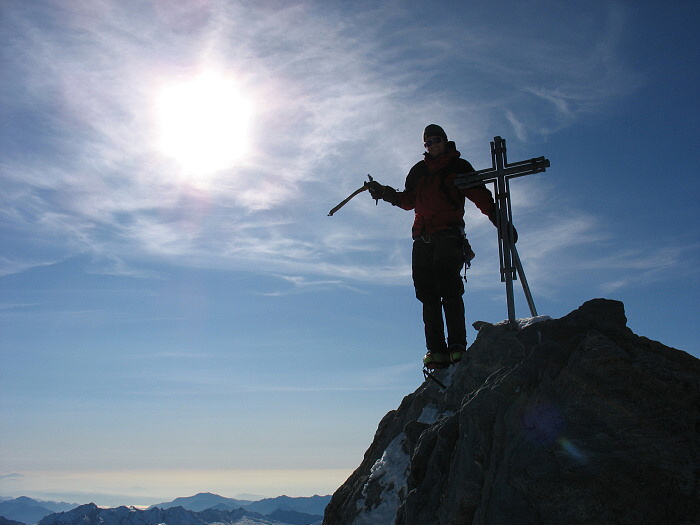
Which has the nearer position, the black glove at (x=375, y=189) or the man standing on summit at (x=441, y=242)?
the man standing on summit at (x=441, y=242)

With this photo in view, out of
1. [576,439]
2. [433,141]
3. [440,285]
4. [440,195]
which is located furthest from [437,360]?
[576,439]

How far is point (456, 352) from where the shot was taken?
35.9ft

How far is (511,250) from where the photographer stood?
962cm

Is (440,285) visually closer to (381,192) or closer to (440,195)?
(440,195)

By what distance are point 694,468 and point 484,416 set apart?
2.31 meters

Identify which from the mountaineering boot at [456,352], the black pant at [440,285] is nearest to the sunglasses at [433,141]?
the black pant at [440,285]

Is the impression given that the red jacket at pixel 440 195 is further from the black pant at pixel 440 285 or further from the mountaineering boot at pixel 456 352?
the mountaineering boot at pixel 456 352

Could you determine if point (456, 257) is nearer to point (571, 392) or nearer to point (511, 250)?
Result: point (511, 250)

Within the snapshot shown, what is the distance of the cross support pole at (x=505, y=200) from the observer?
9484mm

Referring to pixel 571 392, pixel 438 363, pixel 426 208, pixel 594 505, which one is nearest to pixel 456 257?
pixel 426 208

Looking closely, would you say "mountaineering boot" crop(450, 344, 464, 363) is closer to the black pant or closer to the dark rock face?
the black pant

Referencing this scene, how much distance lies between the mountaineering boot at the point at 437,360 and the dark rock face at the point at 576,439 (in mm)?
3252

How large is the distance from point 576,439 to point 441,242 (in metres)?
6.25

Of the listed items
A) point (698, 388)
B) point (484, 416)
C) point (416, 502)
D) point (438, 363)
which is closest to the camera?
point (698, 388)
